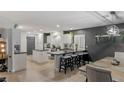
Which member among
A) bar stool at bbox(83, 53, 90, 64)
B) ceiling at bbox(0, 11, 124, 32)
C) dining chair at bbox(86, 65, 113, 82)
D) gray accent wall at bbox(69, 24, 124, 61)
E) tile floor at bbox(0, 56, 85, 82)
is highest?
ceiling at bbox(0, 11, 124, 32)

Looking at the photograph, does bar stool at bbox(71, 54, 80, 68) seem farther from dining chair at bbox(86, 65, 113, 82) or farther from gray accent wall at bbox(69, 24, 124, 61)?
dining chair at bbox(86, 65, 113, 82)

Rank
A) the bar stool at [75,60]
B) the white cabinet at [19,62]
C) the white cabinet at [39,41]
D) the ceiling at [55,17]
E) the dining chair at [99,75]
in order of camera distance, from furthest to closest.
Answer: the white cabinet at [39,41] → the bar stool at [75,60] → the white cabinet at [19,62] → the ceiling at [55,17] → the dining chair at [99,75]

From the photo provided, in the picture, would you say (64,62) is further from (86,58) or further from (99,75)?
(99,75)

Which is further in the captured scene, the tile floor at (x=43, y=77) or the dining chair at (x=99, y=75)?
the tile floor at (x=43, y=77)

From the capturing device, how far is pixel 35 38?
964 centimetres

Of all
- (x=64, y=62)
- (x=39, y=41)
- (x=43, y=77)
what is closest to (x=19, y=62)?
(x=43, y=77)

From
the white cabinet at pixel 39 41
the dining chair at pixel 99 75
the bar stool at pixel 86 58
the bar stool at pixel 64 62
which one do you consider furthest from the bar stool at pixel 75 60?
the white cabinet at pixel 39 41

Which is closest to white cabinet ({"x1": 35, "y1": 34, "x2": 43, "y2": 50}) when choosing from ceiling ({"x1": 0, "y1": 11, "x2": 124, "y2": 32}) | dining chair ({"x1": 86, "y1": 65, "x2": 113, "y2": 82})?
ceiling ({"x1": 0, "y1": 11, "x2": 124, "y2": 32})

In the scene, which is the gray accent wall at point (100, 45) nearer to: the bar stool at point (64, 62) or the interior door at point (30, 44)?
the bar stool at point (64, 62)

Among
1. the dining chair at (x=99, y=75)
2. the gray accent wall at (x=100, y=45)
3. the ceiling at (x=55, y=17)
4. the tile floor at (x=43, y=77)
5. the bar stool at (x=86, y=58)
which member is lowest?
the tile floor at (x=43, y=77)

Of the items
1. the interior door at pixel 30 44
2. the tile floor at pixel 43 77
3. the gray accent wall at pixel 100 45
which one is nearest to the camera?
the tile floor at pixel 43 77

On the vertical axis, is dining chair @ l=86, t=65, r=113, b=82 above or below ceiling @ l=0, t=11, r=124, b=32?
below
